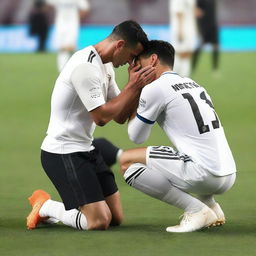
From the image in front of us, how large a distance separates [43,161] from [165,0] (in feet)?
46.5

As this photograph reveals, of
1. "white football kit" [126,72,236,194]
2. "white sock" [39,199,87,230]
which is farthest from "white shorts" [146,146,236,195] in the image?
"white sock" [39,199,87,230]

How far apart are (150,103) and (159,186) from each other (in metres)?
0.57

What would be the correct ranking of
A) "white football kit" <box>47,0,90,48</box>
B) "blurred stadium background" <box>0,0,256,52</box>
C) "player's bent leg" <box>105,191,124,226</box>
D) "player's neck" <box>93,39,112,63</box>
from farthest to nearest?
"blurred stadium background" <box>0,0,256,52</box> → "white football kit" <box>47,0,90,48</box> → "player's bent leg" <box>105,191,124,226</box> → "player's neck" <box>93,39,112,63</box>

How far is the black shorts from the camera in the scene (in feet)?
21.2

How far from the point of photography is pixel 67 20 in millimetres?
19797

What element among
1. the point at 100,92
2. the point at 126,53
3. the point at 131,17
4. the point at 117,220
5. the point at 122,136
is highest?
the point at 126,53

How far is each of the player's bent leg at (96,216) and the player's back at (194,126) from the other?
2.24ft

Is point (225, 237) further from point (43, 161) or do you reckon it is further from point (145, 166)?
point (43, 161)

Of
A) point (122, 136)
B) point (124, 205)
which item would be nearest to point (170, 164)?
point (124, 205)

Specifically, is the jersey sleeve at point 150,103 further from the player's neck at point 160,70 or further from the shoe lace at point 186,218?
the shoe lace at point 186,218

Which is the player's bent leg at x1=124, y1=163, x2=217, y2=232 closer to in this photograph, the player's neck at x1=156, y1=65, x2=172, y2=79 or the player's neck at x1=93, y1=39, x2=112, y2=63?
the player's neck at x1=156, y1=65, x2=172, y2=79

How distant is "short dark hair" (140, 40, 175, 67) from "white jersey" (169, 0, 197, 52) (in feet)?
42.1

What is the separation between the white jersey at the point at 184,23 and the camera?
19266 mm

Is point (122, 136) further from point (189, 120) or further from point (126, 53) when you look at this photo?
point (189, 120)
